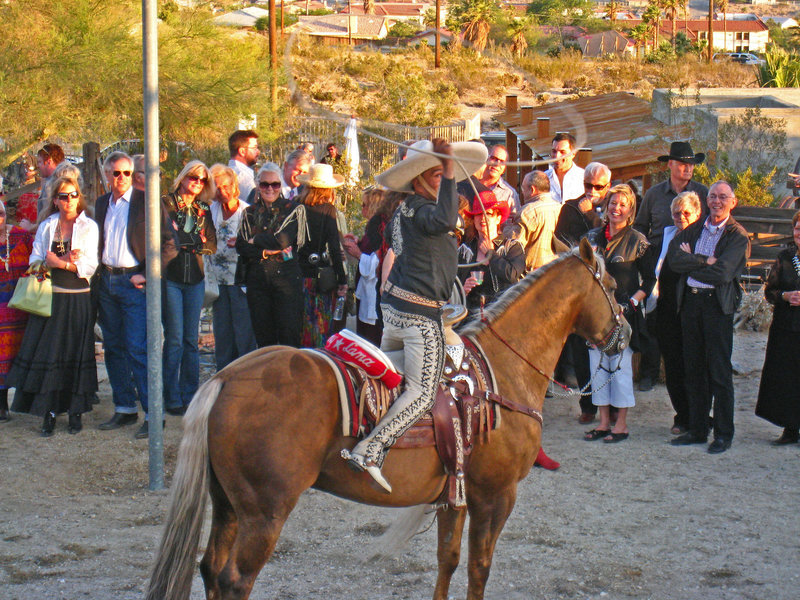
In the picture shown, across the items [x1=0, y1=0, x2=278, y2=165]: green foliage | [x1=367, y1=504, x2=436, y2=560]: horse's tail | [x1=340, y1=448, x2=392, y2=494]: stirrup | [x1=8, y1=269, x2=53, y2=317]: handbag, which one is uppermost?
[x1=0, y1=0, x2=278, y2=165]: green foliage

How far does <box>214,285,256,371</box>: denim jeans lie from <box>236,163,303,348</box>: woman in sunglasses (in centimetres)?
47

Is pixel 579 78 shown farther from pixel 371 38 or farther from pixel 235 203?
pixel 235 203

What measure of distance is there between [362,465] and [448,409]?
22.3 inches

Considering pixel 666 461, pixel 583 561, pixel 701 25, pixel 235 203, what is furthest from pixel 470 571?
pixel 701 25

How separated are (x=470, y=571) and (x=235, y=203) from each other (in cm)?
497

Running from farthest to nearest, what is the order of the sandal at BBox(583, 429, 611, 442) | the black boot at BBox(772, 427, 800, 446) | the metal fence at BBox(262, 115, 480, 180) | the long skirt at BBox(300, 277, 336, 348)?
the metal fence at BBox(262, 115, 480, 180) → the long skirt at BBox(300, 277, 336, 348) → the sandal at BBox(583, 429, 611, 442) → the black boot at BBox(772, 427, 800, 446)

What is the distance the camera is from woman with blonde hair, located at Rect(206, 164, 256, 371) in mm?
8375

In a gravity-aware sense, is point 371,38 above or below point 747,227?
above

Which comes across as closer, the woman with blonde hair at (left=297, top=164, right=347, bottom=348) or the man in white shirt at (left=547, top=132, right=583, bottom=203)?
the woman with blonde hair at (left=297, top=164, right=347, bottom=348)

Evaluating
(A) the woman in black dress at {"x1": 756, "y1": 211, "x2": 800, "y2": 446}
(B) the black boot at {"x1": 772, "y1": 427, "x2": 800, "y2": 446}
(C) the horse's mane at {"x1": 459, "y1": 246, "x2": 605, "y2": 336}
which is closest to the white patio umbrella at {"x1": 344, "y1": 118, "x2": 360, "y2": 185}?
(A) the woman in black dress at {"x1": 756, "y1": 211, "x2": 800, "y2": 446}

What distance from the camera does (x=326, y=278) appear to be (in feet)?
26.3

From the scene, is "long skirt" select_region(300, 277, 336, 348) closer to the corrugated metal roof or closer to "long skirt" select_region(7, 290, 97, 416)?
"long skirt" select_region(7, 290, 97, 416)

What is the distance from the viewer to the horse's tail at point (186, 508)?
4070 millimetres

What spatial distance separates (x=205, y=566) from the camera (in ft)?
14.1
